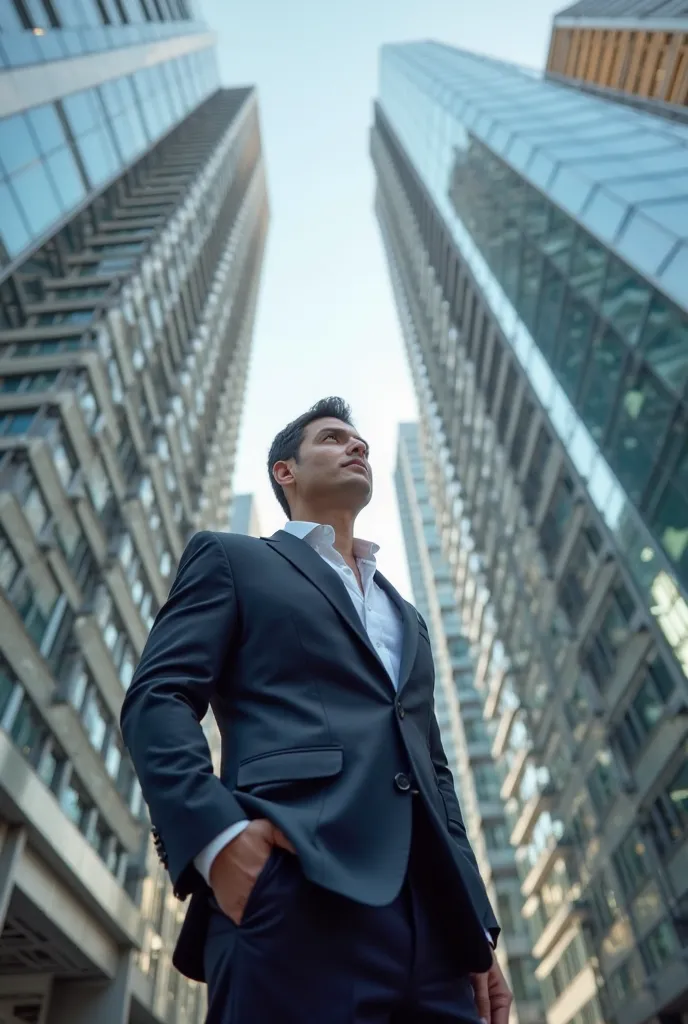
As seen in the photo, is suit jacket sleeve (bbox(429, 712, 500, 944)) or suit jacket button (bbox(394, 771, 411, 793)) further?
suit jacket sleeve (bbox(429, 712, 500, 944))

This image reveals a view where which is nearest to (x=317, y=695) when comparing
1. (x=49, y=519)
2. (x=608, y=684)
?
(x=49, y=519)

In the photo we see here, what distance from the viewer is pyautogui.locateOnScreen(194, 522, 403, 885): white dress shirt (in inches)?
118

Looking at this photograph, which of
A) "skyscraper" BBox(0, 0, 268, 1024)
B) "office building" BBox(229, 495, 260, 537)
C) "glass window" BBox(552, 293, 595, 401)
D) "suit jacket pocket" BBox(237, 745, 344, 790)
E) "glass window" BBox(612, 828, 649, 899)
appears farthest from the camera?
"office building" BBox(229, 495, 260, 537)

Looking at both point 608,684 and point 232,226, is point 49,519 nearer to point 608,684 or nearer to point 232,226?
point 608,684

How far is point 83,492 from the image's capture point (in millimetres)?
20672

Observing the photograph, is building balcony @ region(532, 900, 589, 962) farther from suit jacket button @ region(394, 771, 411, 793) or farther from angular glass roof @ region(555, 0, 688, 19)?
angular glass roof @ region(555, 0, 688, 19)

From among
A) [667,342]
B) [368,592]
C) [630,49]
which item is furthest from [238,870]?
[630,49]

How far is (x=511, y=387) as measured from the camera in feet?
105

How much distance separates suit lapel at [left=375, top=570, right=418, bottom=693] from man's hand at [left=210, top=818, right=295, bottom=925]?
844 mm

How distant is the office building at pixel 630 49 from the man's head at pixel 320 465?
51103 millimetres

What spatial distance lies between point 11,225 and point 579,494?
60.4ft

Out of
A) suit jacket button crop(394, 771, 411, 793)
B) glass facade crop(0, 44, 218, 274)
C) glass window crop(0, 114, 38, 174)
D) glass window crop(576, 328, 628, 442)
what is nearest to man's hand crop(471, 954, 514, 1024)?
suit jacket button crop(394, 771, 411, 793)

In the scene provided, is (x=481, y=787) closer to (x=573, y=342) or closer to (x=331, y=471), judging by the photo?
(x=573, y=342)

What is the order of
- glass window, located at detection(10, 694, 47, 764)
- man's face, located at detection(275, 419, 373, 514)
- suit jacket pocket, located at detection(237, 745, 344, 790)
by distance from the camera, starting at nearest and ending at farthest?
suit jacket pocket, located at detection(237, 745, 344, 790) → man's face, located at detection(275, 419, 373, 514) → glass window, located at detection(10, 694, 47, 764)
